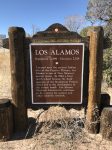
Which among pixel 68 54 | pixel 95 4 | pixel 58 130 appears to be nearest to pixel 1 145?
pixel 58 130

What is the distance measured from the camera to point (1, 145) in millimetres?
4973

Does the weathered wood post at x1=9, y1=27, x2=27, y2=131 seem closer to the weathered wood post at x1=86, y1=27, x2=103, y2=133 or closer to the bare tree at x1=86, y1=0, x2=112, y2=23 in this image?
the weathered wood post at x1=86, y1=27, x2=103, y2=133

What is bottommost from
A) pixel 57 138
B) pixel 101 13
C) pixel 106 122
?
pixel 57 138

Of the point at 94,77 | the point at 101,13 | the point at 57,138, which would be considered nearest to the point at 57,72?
the point at 94,77

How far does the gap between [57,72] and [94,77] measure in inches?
28.5

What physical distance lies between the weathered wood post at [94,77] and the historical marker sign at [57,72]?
8.3 inches

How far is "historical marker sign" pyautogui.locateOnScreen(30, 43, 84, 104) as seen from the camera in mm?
5234

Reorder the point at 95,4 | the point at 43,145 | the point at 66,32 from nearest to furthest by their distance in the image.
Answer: the point at 43,145
the point at 66,32
the point at 95,4

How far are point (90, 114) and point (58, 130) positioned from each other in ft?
2.31

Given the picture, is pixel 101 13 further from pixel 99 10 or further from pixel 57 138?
pixel 57 138

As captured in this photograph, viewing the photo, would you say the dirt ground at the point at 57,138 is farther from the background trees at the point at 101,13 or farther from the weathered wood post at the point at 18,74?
the background trees at the point at 101,13

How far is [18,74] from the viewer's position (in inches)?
205

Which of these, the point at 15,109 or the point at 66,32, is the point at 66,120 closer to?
the point at 15,109

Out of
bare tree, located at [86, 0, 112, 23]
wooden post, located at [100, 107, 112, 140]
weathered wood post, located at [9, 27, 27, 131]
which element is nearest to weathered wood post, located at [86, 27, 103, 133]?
wooden post, located at [100, 107, 112, 140]
